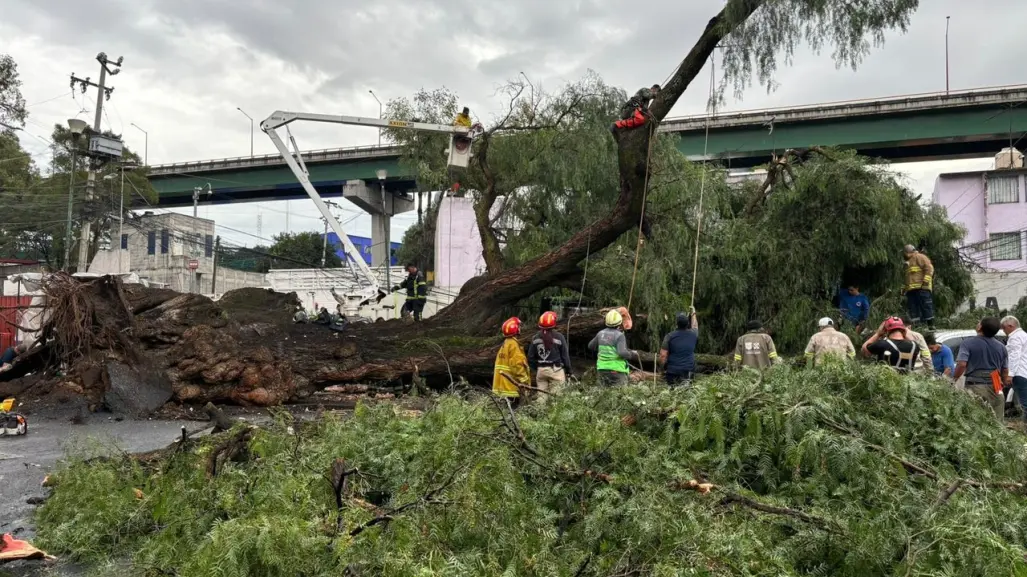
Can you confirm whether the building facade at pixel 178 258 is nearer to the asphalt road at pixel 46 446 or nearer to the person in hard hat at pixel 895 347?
the asphalt road at pixel 46 446

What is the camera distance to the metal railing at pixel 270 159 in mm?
39781

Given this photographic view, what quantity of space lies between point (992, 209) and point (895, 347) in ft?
102

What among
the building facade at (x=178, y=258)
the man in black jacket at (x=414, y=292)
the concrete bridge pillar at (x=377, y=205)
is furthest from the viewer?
the concrete bridge pillar at (x=377, y=205)

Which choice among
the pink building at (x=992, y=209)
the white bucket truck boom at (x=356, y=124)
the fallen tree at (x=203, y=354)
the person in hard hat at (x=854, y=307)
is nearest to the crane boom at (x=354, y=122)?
the white bucket truck boom at (x=356, y=124)

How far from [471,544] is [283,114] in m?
14.3

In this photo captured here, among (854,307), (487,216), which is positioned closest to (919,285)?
(854,307)

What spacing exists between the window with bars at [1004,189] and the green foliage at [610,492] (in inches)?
1298

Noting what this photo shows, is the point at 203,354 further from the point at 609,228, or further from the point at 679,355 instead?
the point at 679,355

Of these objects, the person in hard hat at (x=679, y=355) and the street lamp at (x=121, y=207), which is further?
the street lamp at (x=121, y=207)

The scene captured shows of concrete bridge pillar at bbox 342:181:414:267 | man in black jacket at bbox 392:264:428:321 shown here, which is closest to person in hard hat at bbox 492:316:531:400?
man in black jacket at bbox 392:264:428:321

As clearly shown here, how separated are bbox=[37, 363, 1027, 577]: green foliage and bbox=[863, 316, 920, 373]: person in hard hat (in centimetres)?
178

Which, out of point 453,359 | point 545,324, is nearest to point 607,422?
point 545,324

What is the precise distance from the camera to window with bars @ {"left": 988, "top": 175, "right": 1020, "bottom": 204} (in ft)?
105

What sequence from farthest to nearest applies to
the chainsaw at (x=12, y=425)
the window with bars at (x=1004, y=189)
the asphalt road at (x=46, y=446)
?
the window with bars at (x=1004, y=189) < the chainsaw at (x=12, y=425) < the asphalt road at (x=46, y=446)
